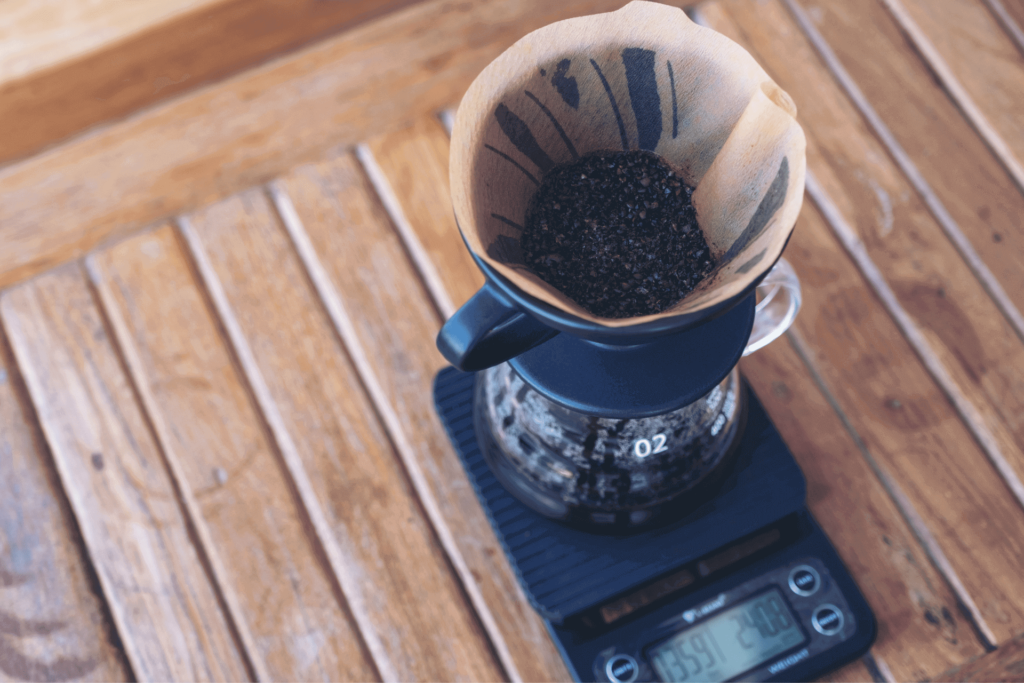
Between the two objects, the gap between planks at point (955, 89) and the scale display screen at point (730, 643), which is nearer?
the scale display screen at point (730, 643)

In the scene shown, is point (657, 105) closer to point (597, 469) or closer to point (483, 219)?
point (483, 219)

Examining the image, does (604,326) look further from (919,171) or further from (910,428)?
(919,171)

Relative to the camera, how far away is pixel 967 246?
32.1 inches

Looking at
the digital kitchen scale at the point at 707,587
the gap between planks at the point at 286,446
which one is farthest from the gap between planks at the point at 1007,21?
the gap between planks at the point at 286,446

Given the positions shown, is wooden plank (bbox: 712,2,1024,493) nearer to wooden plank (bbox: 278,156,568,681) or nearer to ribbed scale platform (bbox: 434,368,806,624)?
ribbed scale platform (bbox: 434,368,806,624)

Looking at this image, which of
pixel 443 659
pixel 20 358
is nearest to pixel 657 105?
pixel 443 659

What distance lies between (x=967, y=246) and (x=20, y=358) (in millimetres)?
1027

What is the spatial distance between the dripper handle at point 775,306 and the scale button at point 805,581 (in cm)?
21

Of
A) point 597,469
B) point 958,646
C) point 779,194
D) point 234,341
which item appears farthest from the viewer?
point 234,341

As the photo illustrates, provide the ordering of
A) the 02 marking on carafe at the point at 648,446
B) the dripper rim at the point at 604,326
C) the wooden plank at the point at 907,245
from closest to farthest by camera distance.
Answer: the dripper rim at the point at 604,326, the 02 marking on carafe at the point at 648,446, the wooden plank at the point at 907,245

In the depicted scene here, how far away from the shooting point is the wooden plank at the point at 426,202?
0.83m

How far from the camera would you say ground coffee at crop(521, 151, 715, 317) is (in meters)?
0.43

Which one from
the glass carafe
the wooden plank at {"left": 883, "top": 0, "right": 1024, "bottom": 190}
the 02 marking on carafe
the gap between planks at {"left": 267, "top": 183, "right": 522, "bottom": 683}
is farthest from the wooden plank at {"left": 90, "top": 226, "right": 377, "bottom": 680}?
the wooden plank at {"left": 883, "top": 0, "right": 1024, "bottom": 190}

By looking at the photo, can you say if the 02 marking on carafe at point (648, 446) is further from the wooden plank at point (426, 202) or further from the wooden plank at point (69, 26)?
the wooden plank at point (69, 26)
